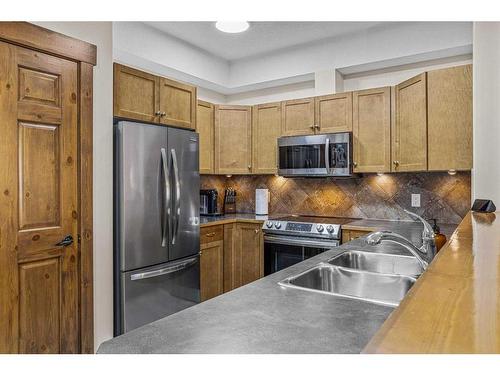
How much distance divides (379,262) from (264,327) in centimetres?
117

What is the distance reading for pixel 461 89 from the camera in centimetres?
279

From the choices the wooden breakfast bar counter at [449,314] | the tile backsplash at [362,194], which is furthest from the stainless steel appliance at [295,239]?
the wooden breakfast bar counter at [449,314]

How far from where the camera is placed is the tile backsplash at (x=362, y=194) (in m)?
3.31

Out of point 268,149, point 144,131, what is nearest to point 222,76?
point 268,149

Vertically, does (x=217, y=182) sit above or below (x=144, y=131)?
below

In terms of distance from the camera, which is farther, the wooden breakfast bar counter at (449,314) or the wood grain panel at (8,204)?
the wood grain panel at (8,204)

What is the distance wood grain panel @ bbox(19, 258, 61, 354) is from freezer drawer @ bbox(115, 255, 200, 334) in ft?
1.49

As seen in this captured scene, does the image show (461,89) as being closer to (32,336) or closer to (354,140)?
(354,140)

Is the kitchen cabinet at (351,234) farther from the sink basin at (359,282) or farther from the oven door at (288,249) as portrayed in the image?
the sink basin at (359,282)

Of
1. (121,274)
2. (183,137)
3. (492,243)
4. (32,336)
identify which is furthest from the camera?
(183,137)

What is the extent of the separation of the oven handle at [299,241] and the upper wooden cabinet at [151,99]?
4.42 ft

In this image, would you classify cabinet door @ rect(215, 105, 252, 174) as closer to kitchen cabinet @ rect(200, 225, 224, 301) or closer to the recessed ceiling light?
kitchen cabinet @ rect(200, 225, 224, 301)

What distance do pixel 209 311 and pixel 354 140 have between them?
2.82 m

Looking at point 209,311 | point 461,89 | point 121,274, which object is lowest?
point 121,274
